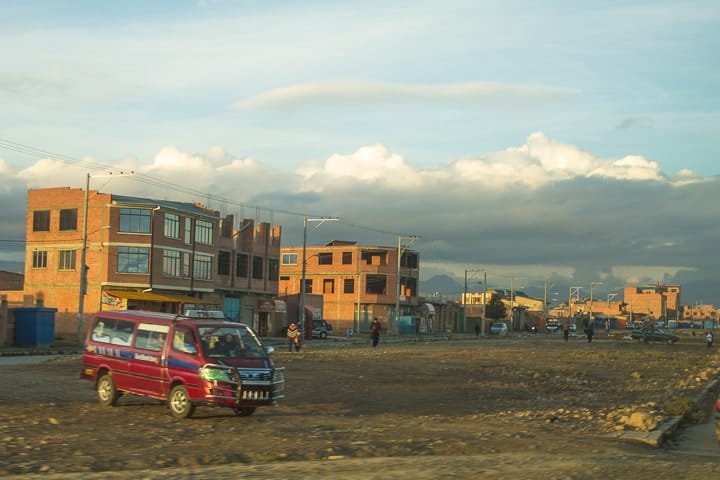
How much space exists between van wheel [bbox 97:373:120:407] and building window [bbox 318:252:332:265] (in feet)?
311

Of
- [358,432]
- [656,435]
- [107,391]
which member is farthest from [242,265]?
[656,435]

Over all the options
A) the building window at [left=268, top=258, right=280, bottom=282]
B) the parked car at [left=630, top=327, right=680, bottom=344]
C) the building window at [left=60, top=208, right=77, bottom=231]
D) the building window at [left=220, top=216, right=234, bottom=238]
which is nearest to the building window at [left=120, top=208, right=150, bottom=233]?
the building window at [left=60, top=208, right=77, bottom=231]

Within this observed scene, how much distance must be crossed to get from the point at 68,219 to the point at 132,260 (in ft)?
20.7

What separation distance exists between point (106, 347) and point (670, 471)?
1208cm

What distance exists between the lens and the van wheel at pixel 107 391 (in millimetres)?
19312

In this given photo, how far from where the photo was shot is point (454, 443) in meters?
15.3

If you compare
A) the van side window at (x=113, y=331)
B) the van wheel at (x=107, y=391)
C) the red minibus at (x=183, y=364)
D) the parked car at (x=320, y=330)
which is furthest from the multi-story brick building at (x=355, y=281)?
the red minibus at (x=183, y=364)

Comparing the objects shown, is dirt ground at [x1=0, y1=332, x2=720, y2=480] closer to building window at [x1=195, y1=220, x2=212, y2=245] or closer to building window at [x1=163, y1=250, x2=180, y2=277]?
Result: building window at [x1=163, y1=250, x2=180, y2=277]

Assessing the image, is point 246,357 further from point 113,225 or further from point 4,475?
point 113,225

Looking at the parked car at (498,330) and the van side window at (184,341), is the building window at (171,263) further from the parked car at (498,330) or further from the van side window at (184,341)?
the parked car at (498,330)

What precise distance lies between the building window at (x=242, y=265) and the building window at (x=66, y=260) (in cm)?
1644

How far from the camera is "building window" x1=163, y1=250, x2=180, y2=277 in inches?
2680

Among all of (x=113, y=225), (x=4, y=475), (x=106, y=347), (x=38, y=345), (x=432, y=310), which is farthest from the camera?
(x=432, y=310)

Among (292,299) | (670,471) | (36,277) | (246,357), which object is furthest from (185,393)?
(292,299)
